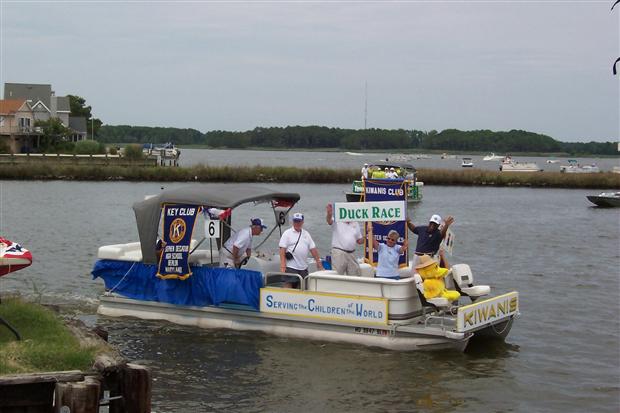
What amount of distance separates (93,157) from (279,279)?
222ft

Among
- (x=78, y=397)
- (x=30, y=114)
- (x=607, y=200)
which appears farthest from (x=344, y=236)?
(x=30, y=114)

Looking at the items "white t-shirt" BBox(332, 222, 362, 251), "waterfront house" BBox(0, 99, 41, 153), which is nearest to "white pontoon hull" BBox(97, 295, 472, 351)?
"white t-shirt" BBox(332, 222, 362, 251)

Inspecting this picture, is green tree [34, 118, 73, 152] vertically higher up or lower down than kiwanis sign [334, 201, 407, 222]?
higher up

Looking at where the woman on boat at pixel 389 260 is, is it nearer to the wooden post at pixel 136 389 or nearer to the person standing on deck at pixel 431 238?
the person standing on deck at pixel 431 238

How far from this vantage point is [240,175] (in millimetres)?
71250

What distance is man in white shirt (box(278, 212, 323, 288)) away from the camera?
16.5m

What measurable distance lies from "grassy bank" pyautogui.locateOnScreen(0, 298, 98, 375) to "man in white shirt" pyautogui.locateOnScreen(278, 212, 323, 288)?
5.33 meters

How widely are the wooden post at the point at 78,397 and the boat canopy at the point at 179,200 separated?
25.3 ft

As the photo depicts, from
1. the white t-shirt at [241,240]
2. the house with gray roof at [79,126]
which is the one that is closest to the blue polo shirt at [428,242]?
the white t-shirt at [241,240]

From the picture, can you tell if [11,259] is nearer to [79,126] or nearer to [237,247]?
[237,247]

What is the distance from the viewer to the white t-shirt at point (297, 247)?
54.4 ft

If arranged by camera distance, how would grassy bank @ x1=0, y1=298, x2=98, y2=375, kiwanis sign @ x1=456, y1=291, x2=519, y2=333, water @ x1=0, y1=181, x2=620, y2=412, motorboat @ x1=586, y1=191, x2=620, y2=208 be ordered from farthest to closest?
1. motorboat @ x1=586, y1=191, x2=620, y2=208
2. kiwanis sign @ x1=456, y1=291, x2=519, y2=333
3. water @ x1=0, y1=181, x2=620, y2=412
4. grassy bank @ x1=0, y1=298, x2=98, y2=375

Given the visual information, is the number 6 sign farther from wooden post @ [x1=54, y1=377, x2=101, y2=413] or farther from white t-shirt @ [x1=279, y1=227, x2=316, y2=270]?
wooden post @ [x1=54, y1=377, x2=101, y2=413]

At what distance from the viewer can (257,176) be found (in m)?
72.9
